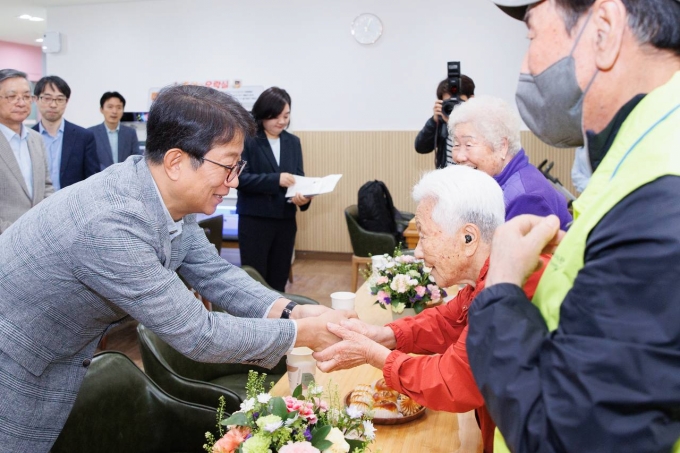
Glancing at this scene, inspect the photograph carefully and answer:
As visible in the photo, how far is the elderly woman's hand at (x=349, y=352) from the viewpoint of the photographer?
5.49 ft

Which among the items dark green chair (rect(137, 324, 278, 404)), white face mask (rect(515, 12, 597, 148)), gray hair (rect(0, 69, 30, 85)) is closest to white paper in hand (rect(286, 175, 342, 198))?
gray hair (rect(0, 69, 30, 85))

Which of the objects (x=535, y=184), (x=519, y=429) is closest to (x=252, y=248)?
(x=535, y=184)

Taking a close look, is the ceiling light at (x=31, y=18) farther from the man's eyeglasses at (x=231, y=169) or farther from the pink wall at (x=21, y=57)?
the man's eyeglasses at (x=231, y=169)

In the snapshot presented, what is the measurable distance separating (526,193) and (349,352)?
3.38 ft

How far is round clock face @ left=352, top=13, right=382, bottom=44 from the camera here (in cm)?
728

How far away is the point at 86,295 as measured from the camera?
1.53 metres

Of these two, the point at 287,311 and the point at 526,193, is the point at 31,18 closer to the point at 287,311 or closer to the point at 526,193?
the point at 287,311

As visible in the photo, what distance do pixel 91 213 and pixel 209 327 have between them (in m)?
0.41

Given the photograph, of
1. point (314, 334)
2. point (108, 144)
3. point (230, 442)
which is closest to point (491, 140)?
point (314, 334)

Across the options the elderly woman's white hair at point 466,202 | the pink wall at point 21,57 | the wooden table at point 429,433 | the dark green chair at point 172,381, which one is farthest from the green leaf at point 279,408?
the pink wall at point 21,57

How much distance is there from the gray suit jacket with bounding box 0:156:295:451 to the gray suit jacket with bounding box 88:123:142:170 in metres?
4.36

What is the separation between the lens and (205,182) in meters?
1.62

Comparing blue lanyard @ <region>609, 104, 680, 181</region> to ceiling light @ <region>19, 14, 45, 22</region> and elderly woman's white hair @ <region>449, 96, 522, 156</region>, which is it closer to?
elderly woman's white hair @ <region>449, 96, 522, 156</region>

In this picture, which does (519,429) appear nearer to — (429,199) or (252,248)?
(429,199)
